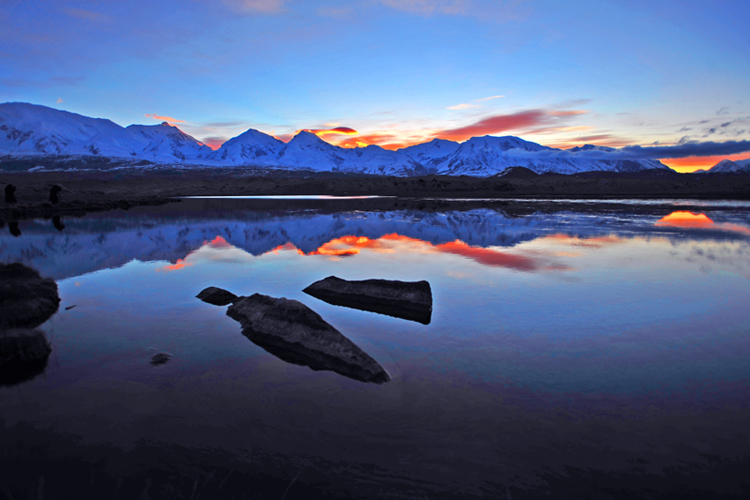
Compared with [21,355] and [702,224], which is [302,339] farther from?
[702,224]

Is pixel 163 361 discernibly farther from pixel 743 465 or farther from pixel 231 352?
pixel 743 465

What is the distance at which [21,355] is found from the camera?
8266 mm

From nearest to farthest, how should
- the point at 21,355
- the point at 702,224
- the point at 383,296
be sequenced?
the point at 21,355
the point at 383,296
the point at 702,224

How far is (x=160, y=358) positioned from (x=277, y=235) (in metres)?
21.0

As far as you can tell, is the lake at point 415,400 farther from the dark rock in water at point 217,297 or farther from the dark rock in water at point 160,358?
the dark rock in water at point 217,297

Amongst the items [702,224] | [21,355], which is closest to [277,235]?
[21,355]

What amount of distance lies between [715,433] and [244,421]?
7141mm

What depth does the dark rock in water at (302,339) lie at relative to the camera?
25.4 ft

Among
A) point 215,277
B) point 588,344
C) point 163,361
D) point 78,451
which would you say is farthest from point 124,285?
A: point 588,344

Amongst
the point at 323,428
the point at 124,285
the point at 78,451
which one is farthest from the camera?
the point at 124,285

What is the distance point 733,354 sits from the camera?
8516mm

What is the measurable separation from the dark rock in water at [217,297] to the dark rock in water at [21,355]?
4.09 metres

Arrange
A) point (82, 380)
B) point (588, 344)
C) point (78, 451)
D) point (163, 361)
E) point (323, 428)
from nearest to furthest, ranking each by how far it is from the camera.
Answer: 1. point (78, 451)
2. point (323, 428)
3. point (82, 380)
4. point (163, 361)
5. point (588, 344)

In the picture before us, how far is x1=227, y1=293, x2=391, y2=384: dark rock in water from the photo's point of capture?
775cm
